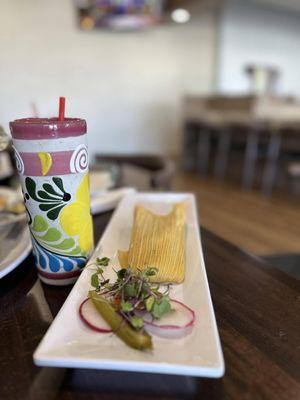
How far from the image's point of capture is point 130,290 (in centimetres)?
40

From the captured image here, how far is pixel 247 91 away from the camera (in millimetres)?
5297

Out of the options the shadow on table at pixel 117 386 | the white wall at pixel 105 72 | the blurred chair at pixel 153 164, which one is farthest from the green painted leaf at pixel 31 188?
the white wall at pixel 105 72

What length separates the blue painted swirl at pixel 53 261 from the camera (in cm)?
48

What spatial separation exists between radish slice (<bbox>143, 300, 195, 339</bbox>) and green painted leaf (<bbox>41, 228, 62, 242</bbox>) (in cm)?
19

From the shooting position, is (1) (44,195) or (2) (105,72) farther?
(2) (105,72)

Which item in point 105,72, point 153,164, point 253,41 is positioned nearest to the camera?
point 153,164

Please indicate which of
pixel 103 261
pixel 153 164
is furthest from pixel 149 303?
pixel 153 164

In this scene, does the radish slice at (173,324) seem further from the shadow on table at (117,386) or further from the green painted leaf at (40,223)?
the green painted leaf at (40,223)

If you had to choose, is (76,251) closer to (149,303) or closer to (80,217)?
(80,217)

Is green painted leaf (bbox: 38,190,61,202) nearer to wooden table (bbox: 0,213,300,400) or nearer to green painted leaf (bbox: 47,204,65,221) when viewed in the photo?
green painted leaf (bbox: 47,204,65,221)

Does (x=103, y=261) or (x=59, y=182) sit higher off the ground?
(x=59, y=182)

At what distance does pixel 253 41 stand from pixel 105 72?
2647 mm

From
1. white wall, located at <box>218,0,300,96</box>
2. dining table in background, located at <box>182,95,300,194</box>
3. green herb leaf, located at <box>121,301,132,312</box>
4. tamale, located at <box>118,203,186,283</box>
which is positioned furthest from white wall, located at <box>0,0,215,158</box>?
green herb leaf, located at <box>121,301,132,312</box>

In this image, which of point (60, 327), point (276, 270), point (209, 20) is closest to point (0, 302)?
point (60, 327)
